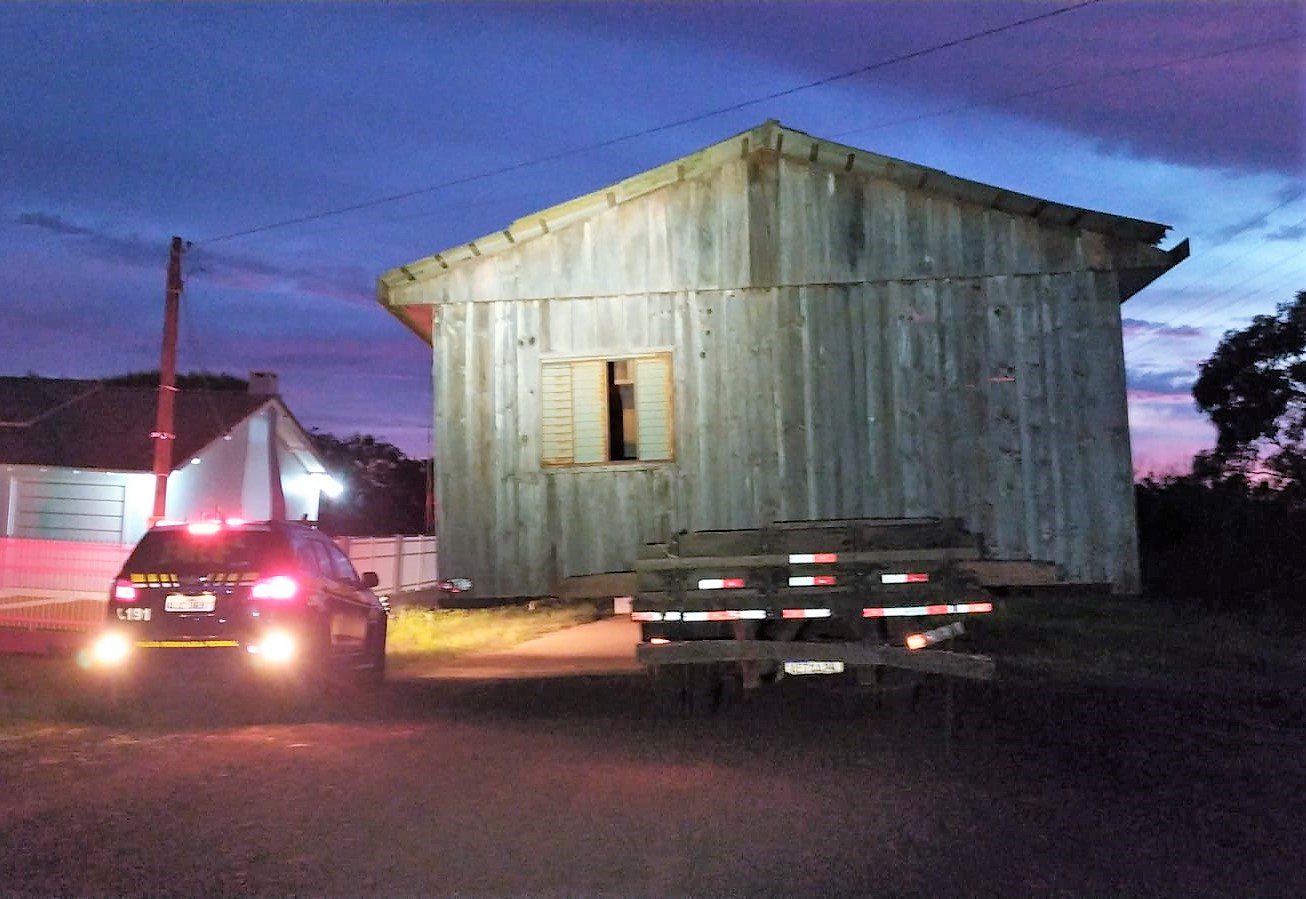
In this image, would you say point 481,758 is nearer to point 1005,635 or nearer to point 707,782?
point 707,782

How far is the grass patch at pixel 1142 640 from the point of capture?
1119 centimetres

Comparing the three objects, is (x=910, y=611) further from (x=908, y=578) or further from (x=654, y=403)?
(x=654, y=403)

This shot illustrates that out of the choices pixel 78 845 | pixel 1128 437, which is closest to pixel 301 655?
pixel 78 845

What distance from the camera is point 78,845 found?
5.48 meters

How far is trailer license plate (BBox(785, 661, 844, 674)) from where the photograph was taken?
837cm

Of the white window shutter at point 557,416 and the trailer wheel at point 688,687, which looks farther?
the white window shutter at point 557,416

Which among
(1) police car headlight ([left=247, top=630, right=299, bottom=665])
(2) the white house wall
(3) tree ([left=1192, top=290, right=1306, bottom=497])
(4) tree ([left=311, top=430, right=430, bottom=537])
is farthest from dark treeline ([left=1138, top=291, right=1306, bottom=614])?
(4) tree ([left=311, top=430, right=430, bottom=537])

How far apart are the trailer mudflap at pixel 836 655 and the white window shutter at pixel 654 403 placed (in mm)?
3702

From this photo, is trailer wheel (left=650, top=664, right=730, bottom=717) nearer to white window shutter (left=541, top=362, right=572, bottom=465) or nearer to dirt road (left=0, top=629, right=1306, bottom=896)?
dirt road (left=0, top=629, right=1306, bottom=896)

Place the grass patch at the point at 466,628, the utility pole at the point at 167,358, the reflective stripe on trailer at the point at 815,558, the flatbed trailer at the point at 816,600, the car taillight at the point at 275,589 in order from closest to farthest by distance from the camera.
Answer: the flatbed trailer at the point at 816,600
the reflective stripe on trailer at the point at 815,558
the car taillight at the point at 275,589
the grass patch at the point at 466,628
the utility pole at the point at 167,358

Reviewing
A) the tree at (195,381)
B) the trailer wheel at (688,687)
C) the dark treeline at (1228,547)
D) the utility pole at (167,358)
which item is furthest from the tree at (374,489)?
the trailer wheel at (688,687)

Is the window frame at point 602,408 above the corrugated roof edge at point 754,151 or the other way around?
the other way around

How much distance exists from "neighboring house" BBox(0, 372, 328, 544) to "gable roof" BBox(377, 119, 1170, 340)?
12220 mm

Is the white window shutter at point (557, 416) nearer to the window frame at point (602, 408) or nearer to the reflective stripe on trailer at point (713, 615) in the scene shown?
the window frame at point (602, 408)
